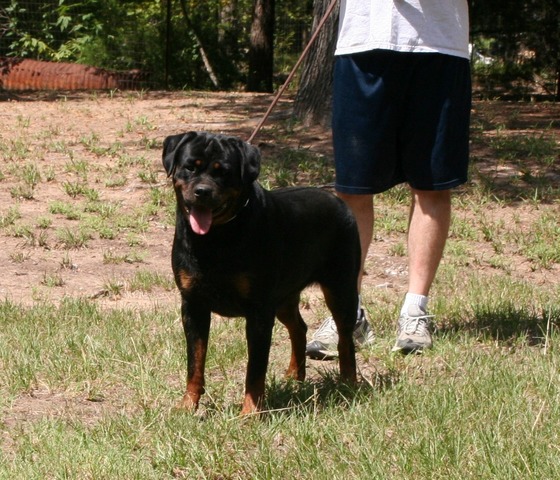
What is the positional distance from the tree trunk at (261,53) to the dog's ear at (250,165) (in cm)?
1478

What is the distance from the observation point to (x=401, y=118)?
17.1ft

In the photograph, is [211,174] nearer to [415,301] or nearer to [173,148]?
[173,148]

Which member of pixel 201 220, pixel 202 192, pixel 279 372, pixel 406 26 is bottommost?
pixel 279 372

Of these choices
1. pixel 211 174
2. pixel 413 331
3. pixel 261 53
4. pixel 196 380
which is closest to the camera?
pixel 211 174

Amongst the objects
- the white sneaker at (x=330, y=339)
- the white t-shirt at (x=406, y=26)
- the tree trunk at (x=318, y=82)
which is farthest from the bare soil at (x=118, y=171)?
the white t-shirt at (x=406, y=26)

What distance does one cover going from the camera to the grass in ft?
11.6

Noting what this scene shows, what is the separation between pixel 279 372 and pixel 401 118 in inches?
55.7

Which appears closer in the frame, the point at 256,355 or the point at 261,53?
the point at 256,355

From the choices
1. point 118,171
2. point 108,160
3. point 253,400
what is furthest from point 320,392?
point 108,160

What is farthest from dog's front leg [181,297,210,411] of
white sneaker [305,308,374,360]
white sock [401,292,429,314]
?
white sock [401,292,429,314]

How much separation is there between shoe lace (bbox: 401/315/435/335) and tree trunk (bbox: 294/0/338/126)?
5536 millimetres

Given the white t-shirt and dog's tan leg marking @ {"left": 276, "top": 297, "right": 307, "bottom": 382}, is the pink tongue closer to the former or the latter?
dog's tan leg marking @ {"left": 276, "top": 297, "right": 307, "bottom": 382}

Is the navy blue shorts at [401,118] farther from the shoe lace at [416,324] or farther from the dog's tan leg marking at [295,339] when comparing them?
the dog's tan leg marking at [295,339]

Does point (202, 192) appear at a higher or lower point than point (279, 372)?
higher
